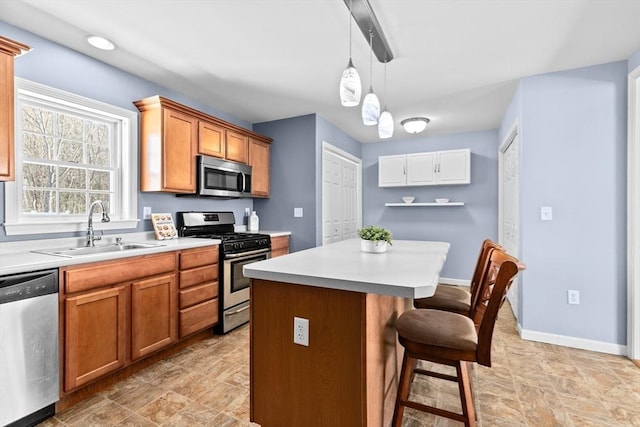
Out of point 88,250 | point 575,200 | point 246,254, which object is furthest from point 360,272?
point 575,200

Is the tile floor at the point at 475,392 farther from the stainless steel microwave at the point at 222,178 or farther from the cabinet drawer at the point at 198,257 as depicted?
the stainless steel microwave at the point at 222,178

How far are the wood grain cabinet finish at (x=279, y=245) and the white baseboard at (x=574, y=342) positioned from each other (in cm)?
270

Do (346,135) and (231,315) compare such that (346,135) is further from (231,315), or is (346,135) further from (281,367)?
(281,367)

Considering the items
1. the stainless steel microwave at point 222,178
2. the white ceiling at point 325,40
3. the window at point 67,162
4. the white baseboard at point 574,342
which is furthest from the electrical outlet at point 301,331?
the white baseboard at point 574,342

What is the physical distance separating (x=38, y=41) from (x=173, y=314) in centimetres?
226

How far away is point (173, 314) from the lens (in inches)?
101

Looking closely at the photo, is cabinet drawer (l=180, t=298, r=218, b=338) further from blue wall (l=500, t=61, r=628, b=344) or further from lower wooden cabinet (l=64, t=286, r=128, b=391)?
blue wall (l=500, t=61, r=628, b=344)

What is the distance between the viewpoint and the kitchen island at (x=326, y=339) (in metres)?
1.33

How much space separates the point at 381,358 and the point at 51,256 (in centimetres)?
210

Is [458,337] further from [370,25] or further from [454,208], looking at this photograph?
[454,208]

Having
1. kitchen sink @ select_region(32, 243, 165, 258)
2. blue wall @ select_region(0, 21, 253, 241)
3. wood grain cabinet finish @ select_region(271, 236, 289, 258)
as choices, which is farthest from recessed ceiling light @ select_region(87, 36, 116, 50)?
wood grain cabinet finish @ select_region(271, 236, 289, 258)

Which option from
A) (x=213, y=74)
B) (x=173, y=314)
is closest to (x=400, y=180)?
(x=213, y=74)

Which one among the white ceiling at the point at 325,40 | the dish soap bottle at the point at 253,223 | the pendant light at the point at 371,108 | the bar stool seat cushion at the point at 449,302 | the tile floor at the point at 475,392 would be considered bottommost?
A: the tile floor at the point at 475,392

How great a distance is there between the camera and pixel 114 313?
6.97 ft
